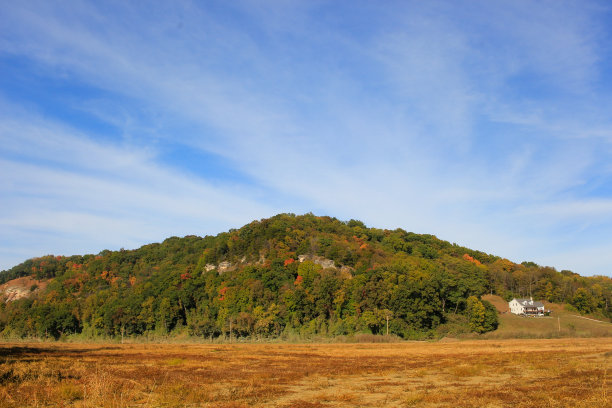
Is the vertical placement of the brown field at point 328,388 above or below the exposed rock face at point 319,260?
below

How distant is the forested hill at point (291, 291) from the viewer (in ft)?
327

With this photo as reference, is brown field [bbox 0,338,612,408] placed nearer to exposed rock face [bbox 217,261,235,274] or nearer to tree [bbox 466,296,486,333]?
tree [bbox 466,296,486,333]

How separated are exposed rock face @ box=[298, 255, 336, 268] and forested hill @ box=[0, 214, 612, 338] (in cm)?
37

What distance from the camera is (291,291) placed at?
394 ft

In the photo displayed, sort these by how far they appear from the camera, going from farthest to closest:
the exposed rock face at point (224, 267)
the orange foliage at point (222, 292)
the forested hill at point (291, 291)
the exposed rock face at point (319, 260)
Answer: the exposed rock face at point (224, 267) < the exposed rock face at point (319, 260) < the orange foliage at point (222, 292) < the forested hill at point (291, 291)

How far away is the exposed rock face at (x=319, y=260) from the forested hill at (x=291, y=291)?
37 cm

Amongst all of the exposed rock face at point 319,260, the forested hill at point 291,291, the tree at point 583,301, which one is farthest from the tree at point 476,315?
the tree at point 583,301

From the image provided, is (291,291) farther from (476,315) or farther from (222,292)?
(476,315)

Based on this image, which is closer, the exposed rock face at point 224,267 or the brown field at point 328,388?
the brown field at point 328,388

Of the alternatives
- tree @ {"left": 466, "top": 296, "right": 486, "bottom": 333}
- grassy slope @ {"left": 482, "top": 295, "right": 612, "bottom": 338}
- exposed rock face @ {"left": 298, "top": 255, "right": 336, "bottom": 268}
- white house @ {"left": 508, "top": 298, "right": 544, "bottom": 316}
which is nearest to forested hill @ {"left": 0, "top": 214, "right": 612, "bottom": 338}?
tree @ {"left": 466, "top": 296, "right": 486, "bottom": 333}

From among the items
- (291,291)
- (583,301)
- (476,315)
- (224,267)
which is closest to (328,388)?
(476,315)

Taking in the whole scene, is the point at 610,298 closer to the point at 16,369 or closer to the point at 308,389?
the point at 308,389

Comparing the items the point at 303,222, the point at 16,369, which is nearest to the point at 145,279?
the point at 303,222

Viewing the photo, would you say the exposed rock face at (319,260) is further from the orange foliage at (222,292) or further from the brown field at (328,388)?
the brown field at (328,388)
